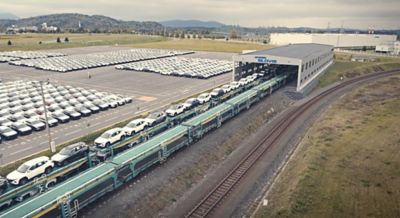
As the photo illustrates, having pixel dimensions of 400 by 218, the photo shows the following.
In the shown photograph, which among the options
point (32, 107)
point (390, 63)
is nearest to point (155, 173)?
point (32, 107)

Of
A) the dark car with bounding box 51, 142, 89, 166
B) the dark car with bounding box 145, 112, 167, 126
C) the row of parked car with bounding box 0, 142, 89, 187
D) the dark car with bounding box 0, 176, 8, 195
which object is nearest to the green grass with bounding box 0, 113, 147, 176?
the row of parked car with bounding box 0, 142, 89, 187

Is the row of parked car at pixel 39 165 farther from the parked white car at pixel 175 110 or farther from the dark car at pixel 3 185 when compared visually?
the parked white car at pixel 175 110

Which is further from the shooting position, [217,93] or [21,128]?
[217,93]

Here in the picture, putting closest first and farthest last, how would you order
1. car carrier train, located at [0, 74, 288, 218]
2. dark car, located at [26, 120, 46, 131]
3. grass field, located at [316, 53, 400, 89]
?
car carrier train, located at [0, 74, 288, 218], dark car, located at [26, 120, 46, 131], grass field, located at [316, 53, 400, 89]

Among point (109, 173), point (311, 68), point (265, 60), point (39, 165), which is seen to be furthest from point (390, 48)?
point (39, 165)

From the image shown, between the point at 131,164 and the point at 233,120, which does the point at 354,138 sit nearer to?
the point at 233,120

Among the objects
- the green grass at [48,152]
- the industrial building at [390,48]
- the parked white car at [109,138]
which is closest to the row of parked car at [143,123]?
the parked white car at [109,138]

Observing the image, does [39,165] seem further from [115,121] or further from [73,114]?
[73,114]

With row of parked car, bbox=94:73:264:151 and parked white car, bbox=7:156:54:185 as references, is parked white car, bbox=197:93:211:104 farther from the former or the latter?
parked white car, bbox=7:156:54:185
